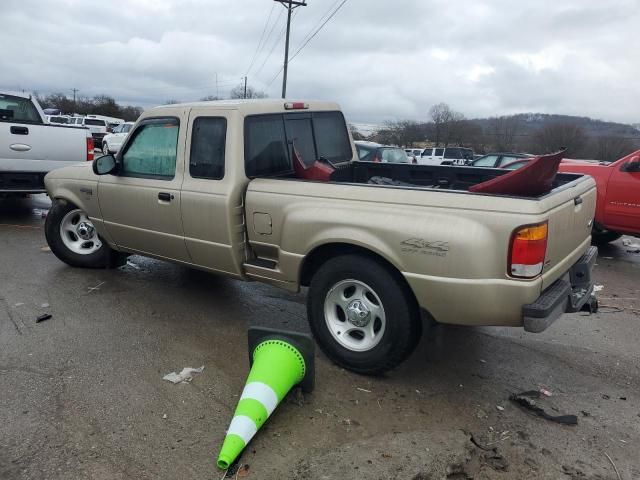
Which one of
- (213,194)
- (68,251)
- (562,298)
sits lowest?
(68,251)

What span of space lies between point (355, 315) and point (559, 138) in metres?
35.5

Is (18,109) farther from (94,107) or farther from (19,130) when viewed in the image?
(94,107)

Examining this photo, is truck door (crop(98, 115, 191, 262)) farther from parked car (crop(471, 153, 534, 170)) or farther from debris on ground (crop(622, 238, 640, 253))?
parked car (crop(471, 153, 534, 170))

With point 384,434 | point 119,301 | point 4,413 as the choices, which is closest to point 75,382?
point 4,413

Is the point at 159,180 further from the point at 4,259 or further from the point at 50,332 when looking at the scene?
the point at 4,259

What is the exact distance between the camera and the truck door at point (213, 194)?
418cm

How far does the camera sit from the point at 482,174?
4.95 metres

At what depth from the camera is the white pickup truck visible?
25.8ft

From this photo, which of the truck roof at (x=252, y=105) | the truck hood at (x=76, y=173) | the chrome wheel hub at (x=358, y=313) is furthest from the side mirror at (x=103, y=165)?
the chrome wheel hub at (x=358, y=313)

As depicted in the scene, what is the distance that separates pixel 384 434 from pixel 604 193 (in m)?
5.96

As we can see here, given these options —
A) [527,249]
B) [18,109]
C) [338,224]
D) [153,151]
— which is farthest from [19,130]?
[527,249]

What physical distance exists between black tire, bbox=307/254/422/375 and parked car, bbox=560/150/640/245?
5.20 metres

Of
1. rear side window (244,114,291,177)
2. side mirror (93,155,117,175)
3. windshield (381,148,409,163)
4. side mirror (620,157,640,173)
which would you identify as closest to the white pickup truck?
side mirror (93,155,117,175)

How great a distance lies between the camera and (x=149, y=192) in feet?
15.7
